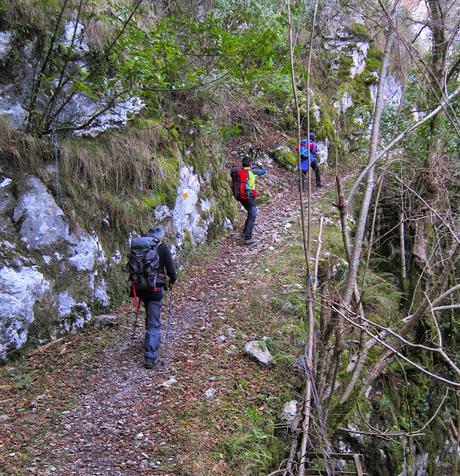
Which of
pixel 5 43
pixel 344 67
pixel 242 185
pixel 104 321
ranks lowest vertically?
pixel 104 321

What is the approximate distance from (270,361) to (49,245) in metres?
3.58

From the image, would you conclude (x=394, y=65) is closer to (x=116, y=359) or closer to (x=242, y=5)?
(x=242, y=5)

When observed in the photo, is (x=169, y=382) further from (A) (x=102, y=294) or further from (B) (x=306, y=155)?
(B) (x=306, y=155)

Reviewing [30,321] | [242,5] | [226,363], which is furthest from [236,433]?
[242,5]

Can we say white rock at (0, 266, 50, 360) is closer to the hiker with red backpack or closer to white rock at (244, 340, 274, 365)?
white rock at (244, 340, 274, 365)

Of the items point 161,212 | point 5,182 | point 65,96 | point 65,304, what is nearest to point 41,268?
point 65,304

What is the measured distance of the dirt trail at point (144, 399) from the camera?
165 inches

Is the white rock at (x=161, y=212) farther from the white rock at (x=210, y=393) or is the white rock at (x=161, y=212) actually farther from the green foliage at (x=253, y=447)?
the green foliage at (x=253, y=447)

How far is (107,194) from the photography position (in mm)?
7391

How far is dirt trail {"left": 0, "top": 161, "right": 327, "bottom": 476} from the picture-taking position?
4.19 meters

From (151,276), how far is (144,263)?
0.19 m

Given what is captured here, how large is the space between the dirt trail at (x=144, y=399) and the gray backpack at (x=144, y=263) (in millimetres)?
1168

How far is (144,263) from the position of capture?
5.53 meters

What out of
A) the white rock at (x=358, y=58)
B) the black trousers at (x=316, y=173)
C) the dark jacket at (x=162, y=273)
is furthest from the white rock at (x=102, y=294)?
the white rock at (x=358, y=58)
